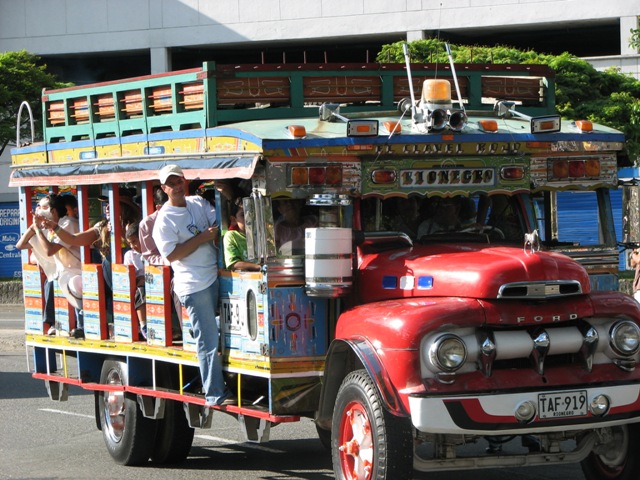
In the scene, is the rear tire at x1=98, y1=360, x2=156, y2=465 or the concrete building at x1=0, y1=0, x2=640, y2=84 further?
the concrete building at x1=0, y1=0, x2=640, y2=84

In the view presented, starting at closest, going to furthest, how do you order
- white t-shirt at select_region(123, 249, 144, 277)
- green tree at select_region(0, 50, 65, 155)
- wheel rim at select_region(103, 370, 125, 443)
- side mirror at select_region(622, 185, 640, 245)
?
side mirror at select_region(622, 185, 640, 245)
white t-shirt at select_region(123, 249, 144, 277)
wheel rim at select_region(103, 370, 125, 443)
green tree at select_region(0, 50, 65, 155)

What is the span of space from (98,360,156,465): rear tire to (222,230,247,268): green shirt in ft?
5.97

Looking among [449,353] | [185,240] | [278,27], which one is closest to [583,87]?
[278,27]

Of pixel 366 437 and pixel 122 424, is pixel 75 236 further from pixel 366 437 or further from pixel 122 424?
pixel 366 437

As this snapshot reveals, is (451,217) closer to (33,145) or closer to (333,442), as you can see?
(333,442)

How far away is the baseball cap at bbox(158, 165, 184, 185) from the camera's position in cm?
875

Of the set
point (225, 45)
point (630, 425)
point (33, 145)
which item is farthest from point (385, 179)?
point (225, 45)

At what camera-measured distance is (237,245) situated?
859 cm

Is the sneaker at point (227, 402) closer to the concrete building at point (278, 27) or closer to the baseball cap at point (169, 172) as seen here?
the baseball cap at point (169, 172)

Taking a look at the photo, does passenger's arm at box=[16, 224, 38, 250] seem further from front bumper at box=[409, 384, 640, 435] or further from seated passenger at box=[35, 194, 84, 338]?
front bumper at box=[409, 384, 640, 435]

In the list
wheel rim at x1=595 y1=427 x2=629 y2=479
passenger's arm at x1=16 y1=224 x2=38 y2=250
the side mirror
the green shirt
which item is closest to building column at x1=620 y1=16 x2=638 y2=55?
passenger's arm at x1=16 y1=224 x2=38 y2=250

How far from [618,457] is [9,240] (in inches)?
986

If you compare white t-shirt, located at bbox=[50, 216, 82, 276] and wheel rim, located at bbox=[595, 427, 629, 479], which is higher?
white t-shirt, located at bbox=[50, 216, 82, 276]

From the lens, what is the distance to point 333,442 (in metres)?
7.54
